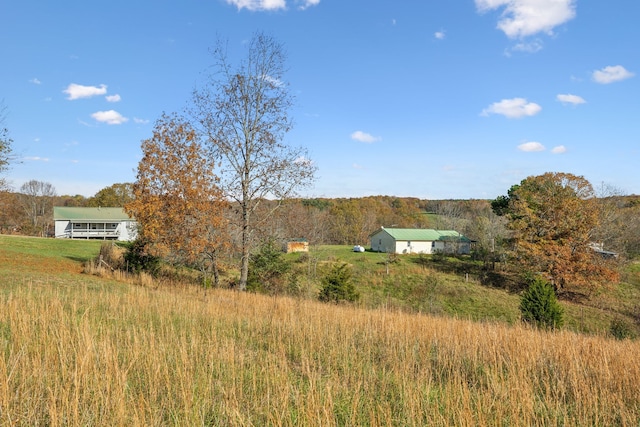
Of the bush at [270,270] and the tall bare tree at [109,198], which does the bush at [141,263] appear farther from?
the tall bare tree at [109,198]

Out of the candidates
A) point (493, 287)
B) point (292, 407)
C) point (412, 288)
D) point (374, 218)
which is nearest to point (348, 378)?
point (292, 407)

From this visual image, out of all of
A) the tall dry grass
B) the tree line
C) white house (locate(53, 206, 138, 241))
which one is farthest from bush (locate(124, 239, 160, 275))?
white house (locate(53, 206, 138, 241))

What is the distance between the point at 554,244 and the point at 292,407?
34283mm

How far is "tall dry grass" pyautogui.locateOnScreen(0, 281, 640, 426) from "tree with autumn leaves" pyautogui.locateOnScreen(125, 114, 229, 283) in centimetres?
652

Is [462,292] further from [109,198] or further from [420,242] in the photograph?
[109,198]

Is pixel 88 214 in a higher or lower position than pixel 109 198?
lower

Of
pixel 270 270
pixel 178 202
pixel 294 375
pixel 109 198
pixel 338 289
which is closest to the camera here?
pixel 294 375

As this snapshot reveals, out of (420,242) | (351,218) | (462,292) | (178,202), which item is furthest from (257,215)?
(351,218)

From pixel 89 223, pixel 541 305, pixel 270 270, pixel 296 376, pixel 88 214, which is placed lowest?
pixel 541 305

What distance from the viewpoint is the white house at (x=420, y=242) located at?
52.1 meters

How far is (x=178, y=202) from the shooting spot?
14.0m

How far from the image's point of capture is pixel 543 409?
394 centimetres

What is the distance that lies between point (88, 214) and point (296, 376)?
191 feet

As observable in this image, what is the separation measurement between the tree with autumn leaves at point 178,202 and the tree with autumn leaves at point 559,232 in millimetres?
27421
